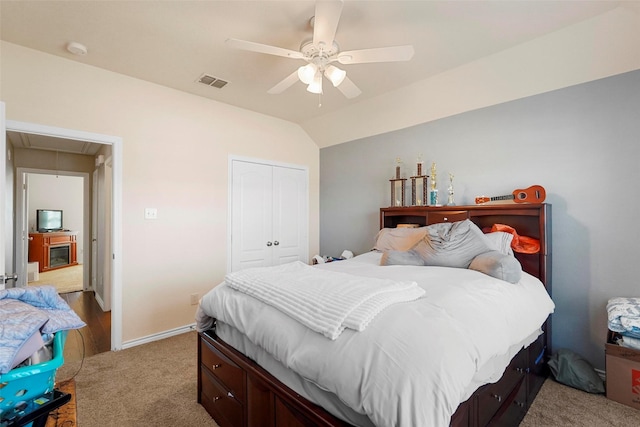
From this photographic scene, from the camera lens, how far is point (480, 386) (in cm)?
139

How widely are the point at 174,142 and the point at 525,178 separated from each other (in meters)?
3.55

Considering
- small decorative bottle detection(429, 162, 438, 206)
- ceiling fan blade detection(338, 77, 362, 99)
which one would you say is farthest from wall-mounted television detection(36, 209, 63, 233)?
small decorative bottle detection(429, 162, 438, 206)

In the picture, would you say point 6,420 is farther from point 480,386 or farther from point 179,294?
point 179,294

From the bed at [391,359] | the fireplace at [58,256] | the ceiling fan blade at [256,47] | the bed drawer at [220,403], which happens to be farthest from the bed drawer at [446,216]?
the fireplace at [58,256]

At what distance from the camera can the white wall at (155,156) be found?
2.56m

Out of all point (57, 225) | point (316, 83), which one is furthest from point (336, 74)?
point (57, 225)

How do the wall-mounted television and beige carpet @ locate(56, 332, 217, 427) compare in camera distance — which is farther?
the wall-mounted television

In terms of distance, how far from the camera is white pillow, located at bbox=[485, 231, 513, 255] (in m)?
2.45

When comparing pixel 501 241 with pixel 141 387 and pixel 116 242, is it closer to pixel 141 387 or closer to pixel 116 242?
pixel 141 387

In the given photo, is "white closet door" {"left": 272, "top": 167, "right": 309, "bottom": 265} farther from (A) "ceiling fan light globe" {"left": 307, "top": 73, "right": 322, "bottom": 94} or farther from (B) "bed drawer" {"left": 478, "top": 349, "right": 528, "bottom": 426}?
(B) "bed drawer" {"left": 478, "top": 349, "right": 528, "bottom": 426}

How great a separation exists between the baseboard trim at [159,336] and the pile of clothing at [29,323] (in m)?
2.35

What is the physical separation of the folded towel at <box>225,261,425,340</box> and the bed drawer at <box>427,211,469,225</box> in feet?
5.57

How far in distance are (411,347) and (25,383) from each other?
3.71 feet

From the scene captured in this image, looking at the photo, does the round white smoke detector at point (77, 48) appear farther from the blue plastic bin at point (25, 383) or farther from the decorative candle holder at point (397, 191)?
the decorative candle holder at point (397, 191)
